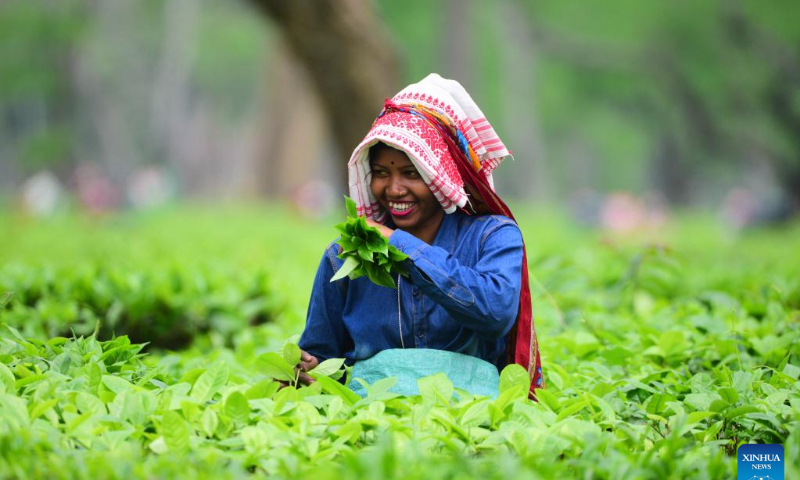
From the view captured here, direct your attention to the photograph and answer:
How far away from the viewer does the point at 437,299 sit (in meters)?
2.90

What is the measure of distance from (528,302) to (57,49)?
24134 millimetres

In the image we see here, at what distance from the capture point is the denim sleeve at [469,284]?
2881mm

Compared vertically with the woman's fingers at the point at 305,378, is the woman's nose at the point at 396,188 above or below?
above

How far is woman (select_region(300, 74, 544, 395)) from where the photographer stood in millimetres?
3033

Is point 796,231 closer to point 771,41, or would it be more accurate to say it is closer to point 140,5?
point 771,41

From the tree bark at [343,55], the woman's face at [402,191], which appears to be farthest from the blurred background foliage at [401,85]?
the woman's face at [402,191]

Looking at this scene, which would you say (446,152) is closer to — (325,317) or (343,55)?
(325,317)

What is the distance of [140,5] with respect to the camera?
1299 inches

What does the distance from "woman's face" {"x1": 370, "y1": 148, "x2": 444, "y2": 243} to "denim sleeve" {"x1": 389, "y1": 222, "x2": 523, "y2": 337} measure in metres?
0.23

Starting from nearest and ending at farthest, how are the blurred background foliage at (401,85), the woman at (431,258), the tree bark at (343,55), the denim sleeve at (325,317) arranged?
the woman at (431,258), the denim sleeve at (325,317), the tree bark at (343,55), the blurred background foliage at (401,85)
